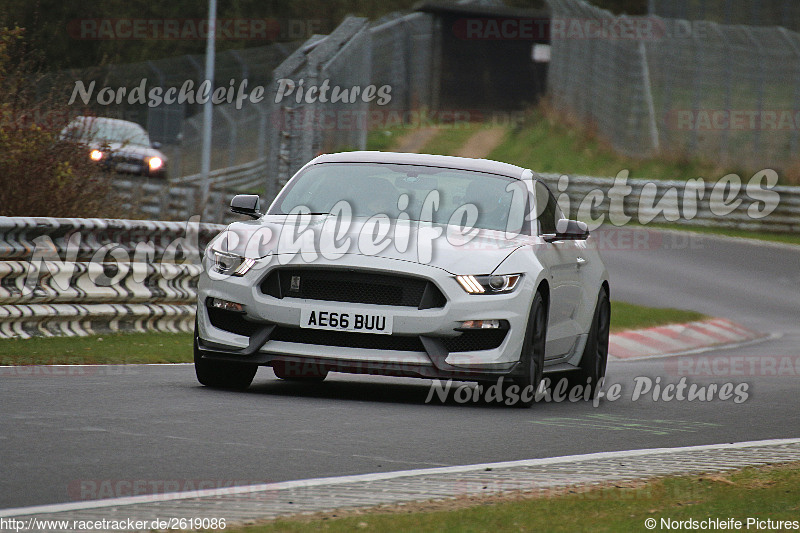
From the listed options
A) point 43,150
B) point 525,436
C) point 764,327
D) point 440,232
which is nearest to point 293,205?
point 440,232

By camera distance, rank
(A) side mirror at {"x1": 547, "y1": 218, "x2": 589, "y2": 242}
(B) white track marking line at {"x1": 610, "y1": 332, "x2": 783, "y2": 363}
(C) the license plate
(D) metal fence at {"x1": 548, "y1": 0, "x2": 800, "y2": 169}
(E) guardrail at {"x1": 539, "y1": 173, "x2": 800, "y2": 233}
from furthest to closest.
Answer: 1. (D) metal fence at {"x1": 548, "y1": 0, "x2": 800, "y2": 169}
2. (E) guardrail at {"x1": 539, "y1": 173, "x2": 800, "y2": 233}
3. (B) white track marking line at {"x1": 610, "y1": 332, "x2": 783, "y2": 363}
4. (A) side mirror at {"x1": 547, "y1": 218, "x2": 589, "y2": 242}
5. (C) the license plate

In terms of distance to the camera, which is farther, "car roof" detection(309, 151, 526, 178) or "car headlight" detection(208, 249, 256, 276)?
"car roof" detection(309, 151, 526, 178)

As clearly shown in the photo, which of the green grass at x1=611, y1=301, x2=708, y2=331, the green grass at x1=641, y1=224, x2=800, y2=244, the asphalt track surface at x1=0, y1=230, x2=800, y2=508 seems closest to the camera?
the asphalt track surface at x1=0, y1=230, x2=800, y2=508

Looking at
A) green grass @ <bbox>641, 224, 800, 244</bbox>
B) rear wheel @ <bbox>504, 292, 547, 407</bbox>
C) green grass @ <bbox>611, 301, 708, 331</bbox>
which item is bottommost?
green grass @ <bbox>641, 224, 800, 244</bbox>

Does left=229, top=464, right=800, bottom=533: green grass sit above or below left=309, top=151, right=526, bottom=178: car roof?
below

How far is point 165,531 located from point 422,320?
160 inches

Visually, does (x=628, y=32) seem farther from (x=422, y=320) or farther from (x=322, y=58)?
(x=422, y=320)

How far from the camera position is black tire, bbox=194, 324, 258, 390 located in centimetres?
949

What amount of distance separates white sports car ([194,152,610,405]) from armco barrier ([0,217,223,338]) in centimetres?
304

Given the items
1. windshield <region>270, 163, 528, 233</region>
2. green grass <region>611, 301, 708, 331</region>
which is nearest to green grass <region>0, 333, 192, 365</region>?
windshield <region>270, 163, 528, 233</region>

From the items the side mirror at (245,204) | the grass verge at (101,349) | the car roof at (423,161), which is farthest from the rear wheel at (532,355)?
the grass verge at (101,349)

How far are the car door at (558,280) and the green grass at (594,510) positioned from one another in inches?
130

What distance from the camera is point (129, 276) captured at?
13445 millimetres

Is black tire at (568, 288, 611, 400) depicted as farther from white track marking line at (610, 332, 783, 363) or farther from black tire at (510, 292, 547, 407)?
white track marking line at (610, 332, 783, 363)
